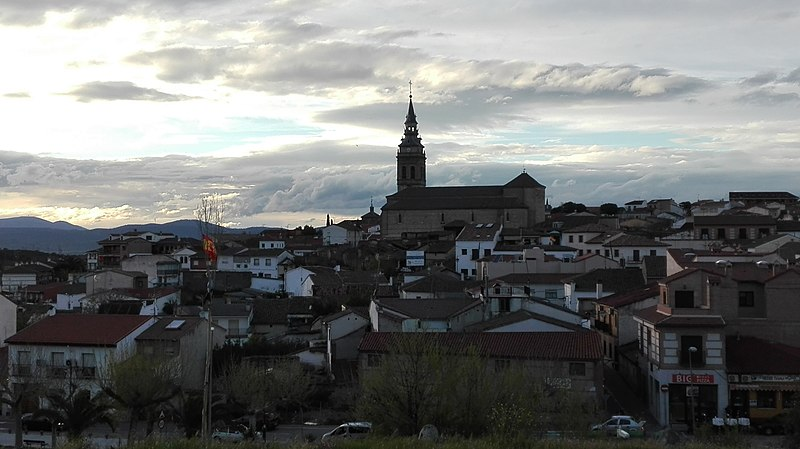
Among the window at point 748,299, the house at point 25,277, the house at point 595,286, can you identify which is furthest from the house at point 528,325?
the house at point 25,277

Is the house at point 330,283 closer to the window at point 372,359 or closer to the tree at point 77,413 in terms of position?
the window at point 372,359

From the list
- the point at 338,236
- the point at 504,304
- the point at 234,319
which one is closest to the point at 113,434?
the point at 234,319

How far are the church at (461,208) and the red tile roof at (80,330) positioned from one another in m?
71.5

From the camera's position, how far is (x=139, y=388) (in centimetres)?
2622

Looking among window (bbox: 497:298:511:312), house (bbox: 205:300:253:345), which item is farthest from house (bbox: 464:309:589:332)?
house (bbox: 205:300:253:345)

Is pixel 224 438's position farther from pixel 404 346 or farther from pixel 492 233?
pixel 492 233

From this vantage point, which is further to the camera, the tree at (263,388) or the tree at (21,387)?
the tree at (263,388)

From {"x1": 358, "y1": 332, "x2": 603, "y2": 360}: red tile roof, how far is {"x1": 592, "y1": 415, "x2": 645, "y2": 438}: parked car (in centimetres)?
348

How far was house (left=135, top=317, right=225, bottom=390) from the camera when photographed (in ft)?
110

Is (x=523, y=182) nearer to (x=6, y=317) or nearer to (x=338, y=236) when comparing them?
(x=338, y=236)

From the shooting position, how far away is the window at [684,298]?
3002 centimetres

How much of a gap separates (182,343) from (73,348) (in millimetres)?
4378

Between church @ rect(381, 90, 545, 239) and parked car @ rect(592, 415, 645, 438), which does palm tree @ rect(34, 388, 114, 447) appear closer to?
parked car @ rect(592, 415, 645, 438)

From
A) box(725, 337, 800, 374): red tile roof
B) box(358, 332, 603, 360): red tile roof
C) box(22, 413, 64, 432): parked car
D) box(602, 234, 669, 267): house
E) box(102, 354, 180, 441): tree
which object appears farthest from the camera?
box(602, 234, 669, 267): house
